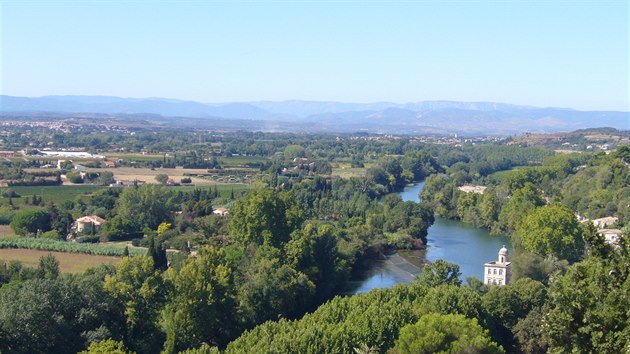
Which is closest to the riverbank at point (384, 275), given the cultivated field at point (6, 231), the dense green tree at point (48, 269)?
the dense green tree at point (48, 269)

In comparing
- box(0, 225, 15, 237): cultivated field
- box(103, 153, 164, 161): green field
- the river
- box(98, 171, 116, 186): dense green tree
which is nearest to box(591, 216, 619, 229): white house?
the river

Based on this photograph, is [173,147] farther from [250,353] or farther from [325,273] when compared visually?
[250,353]

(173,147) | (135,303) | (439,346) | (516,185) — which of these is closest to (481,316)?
(439,346)

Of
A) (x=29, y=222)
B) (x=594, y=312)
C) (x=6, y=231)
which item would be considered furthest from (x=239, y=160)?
(x=594, y=312)

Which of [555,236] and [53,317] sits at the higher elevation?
[53,317]

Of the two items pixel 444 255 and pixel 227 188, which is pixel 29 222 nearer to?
pixel 444 255

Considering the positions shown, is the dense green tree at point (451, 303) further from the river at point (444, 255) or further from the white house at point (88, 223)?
the white house at point (88, 223)
